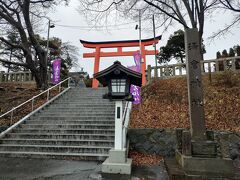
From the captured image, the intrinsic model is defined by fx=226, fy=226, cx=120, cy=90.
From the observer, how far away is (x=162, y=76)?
49.7ft

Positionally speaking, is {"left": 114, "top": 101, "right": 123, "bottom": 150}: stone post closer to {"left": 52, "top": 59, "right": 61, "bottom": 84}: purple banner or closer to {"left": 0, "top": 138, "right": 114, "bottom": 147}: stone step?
{"left": 0, "top": 138, "right": 114, "bottom": 147}: stone step

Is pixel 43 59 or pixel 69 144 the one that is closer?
pixel 69 144

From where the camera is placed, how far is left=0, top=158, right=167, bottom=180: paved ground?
232 inches

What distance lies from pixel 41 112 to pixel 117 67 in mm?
6562

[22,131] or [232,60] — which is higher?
[232,60]

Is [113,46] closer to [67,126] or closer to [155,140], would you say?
[67,126]

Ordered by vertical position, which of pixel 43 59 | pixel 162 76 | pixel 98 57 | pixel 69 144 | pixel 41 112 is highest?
pixel 98 57

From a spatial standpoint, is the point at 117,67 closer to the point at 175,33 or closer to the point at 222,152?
the point at 222,152

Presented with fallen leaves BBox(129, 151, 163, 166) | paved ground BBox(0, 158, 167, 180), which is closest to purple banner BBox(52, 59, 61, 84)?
paved ground BBox(0, 158, 167, 180)

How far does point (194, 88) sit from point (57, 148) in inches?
202

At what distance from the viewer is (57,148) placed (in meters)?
8.12

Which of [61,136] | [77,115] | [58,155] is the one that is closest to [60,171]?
[58,155]

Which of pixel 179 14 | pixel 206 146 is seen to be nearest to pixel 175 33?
pixel 179 14

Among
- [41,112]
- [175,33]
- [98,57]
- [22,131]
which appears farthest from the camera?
[175,33]
